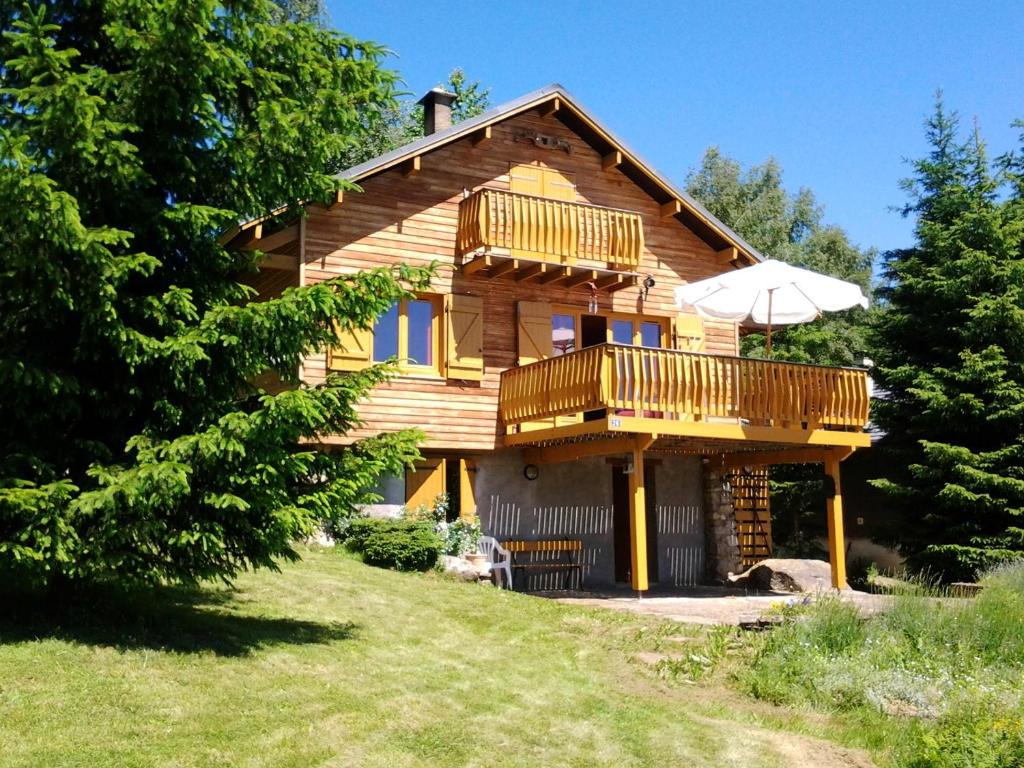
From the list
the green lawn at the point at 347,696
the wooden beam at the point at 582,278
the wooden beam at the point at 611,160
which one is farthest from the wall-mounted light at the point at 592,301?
the green lawn at the point at 347,696

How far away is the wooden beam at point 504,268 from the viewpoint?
17391 millimetres

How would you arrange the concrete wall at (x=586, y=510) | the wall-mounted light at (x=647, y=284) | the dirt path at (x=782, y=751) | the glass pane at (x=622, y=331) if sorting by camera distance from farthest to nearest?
the wall-mounted light at (x=647, y=284) < the glass pane at (x=622, y=331) < the concrete wall at (x=586, y=510) < the dirt path at (x=782, y=751)

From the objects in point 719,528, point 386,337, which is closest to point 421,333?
point 386,337

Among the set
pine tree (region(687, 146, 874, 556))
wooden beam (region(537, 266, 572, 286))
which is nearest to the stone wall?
wooden beam (region(537, 266, 572, 286))

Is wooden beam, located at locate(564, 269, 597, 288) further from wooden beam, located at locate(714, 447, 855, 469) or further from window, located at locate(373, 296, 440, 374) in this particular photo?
wooden beam, located at locate(714, 447, 855, 469)

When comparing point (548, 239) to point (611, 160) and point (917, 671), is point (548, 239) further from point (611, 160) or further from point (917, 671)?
point (917, 671)

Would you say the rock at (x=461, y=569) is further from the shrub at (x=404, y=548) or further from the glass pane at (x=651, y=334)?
the glass pane at (x=651, y=334)

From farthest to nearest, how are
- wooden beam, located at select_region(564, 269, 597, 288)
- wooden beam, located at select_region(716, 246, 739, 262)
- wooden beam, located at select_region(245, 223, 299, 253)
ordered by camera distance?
wooden beam, located at select_region(716, 246, 739, 262) → wooden beam, located at select_region(564, 269, 597, 288) → wooden beam, located at select_region(245, 223, 299, 253)

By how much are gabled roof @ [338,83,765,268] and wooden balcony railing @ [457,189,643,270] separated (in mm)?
1324

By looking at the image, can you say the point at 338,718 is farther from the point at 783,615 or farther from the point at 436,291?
the point at 436,291

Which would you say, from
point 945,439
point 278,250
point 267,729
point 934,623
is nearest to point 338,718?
point 267,729

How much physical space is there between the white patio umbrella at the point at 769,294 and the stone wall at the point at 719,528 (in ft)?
12.1

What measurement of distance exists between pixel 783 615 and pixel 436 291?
8.49m

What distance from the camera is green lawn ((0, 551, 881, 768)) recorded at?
23.8ft
